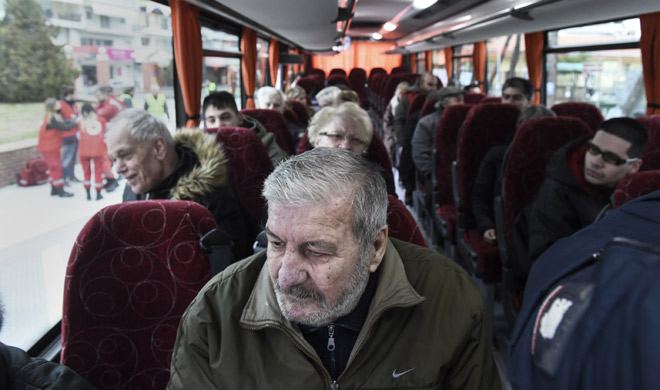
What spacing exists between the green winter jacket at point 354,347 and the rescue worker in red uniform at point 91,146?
5.52 ft

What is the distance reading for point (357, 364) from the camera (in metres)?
1.17

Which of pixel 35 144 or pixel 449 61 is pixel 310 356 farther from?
pixel 449 61

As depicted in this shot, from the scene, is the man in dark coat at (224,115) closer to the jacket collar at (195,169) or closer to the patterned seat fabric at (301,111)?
the jacket collar at (195,169)

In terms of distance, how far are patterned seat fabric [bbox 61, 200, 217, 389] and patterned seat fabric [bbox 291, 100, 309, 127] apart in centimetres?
471

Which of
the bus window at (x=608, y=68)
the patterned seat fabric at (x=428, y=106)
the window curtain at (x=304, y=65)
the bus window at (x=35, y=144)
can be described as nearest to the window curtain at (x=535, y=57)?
the bus window at (x=608, y=68)

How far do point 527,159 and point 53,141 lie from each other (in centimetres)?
228

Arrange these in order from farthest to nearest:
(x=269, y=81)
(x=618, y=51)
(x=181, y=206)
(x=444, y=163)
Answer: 1. (x=269, y=81)
2. (x=618, y=51)
3. (x=444, y=163)
4. (x=181, y=206)

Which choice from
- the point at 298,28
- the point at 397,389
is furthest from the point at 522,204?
the point at 298,28

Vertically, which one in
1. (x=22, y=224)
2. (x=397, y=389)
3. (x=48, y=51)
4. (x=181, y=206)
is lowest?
(x=397, y=389)

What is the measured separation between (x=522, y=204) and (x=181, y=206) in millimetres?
1878

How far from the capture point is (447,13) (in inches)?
299

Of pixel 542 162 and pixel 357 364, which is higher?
pixel 542 162

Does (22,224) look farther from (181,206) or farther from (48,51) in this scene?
(181,206)

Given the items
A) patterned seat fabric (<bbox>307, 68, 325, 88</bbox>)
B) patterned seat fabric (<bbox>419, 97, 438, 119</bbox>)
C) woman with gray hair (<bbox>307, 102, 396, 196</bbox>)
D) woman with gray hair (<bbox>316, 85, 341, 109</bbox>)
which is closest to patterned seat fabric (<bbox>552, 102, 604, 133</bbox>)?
patterned seat fabric (<bbox>419, 97, 438, 119</bbox>)
